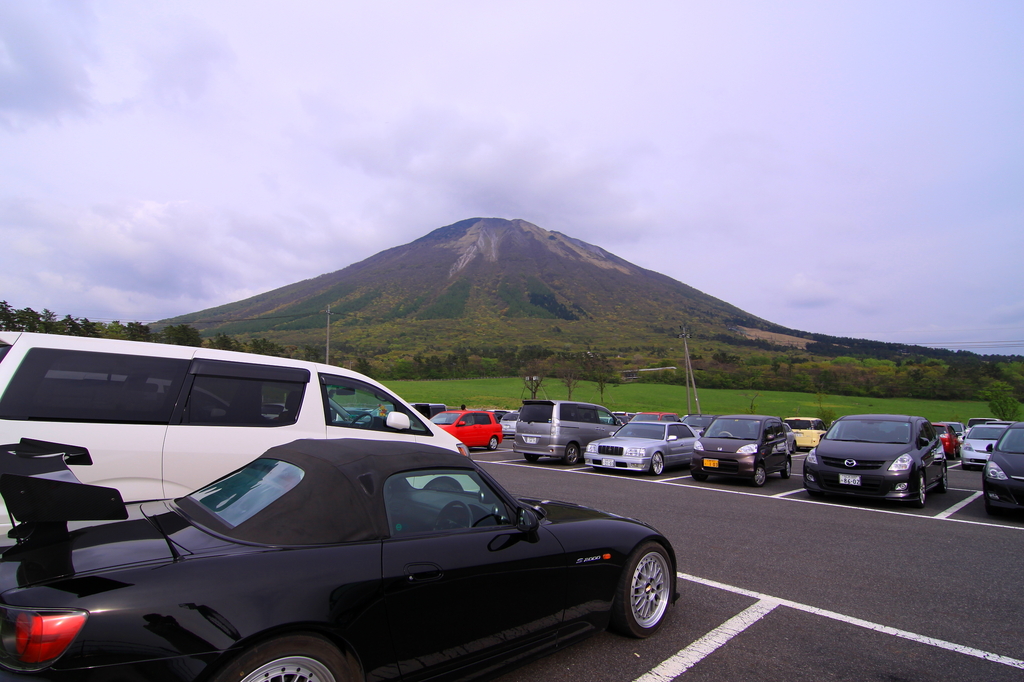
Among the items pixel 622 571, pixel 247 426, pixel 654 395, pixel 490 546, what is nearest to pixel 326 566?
pixel 490 546

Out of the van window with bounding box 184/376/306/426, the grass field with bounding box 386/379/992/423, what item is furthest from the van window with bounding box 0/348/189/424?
the grass field with bounding box 386/379/992/423

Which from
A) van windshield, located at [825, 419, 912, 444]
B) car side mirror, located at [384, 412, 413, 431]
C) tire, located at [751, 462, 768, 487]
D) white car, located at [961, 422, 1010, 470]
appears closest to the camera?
car side mirror, located at [384, 412, 413, 431]

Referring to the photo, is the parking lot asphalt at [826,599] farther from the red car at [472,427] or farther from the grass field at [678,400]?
the grass field at [678,400]

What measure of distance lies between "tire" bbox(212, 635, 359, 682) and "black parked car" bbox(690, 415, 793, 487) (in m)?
10.9

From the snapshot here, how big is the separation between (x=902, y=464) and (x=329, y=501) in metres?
9.90

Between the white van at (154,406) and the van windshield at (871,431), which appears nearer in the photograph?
the white van at (154,406)

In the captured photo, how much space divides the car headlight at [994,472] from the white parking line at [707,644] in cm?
643

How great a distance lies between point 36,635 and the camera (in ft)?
6.40

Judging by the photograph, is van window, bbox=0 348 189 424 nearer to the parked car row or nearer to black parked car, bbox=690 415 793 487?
the parked car row

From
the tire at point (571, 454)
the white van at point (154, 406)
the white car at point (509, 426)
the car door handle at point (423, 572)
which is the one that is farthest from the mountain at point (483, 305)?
the car door handle at point (423, 572)

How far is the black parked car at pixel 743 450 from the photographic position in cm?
1181

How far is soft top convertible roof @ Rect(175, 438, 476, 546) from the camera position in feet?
8.64

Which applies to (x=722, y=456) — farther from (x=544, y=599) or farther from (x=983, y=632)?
(x=544, y=599)

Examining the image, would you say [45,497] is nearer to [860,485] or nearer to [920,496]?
[860,485]
